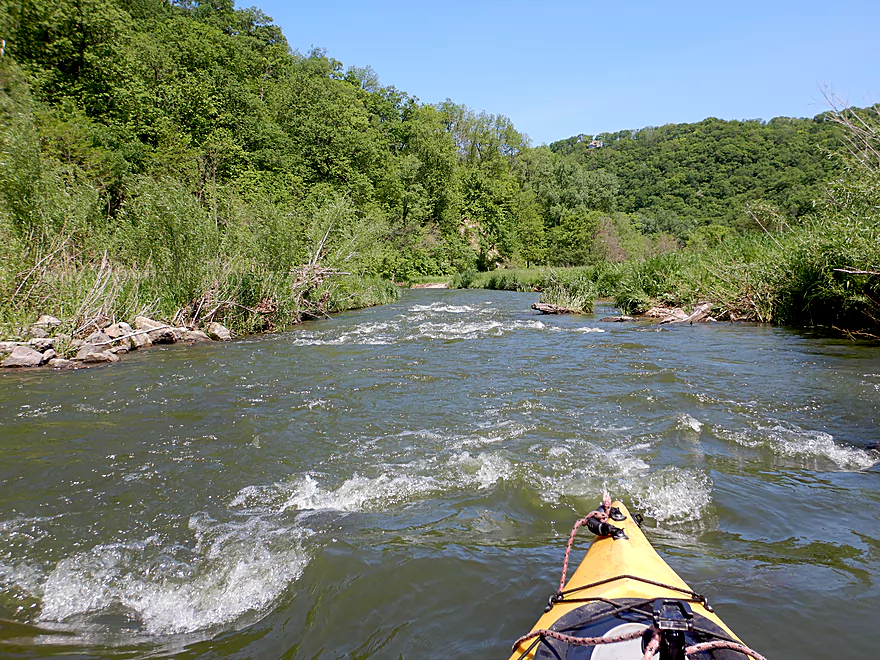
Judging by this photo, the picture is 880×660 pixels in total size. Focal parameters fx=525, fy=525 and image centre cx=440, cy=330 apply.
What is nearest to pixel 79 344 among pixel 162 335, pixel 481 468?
pixel 162 335

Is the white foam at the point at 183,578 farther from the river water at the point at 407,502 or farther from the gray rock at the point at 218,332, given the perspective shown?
the gray rock at the point at 218,332

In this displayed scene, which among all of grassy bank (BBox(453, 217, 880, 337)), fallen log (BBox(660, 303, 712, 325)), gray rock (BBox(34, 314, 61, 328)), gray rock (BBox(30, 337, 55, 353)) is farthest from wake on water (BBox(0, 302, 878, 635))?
fallen log (BBox(660, 303, 712, 325))

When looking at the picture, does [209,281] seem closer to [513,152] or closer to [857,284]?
[857,284]

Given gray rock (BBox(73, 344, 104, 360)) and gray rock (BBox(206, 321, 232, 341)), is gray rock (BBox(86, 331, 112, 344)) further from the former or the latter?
gray rock (BBox(206, 321, 232, 341))

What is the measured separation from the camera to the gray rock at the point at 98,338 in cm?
1036

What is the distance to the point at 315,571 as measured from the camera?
3.24m

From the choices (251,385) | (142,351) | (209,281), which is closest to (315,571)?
(251,385)

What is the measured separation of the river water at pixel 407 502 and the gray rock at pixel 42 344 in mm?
1325

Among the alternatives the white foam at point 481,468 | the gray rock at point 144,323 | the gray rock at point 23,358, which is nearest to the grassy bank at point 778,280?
the white foam at point 481,468

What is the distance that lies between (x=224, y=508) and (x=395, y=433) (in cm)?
211

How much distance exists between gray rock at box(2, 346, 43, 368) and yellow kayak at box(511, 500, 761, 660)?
34.1 feet

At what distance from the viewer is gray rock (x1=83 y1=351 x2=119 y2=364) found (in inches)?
389

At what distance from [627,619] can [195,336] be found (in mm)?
12405

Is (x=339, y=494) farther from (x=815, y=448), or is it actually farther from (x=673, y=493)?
(x=815, y=448)
